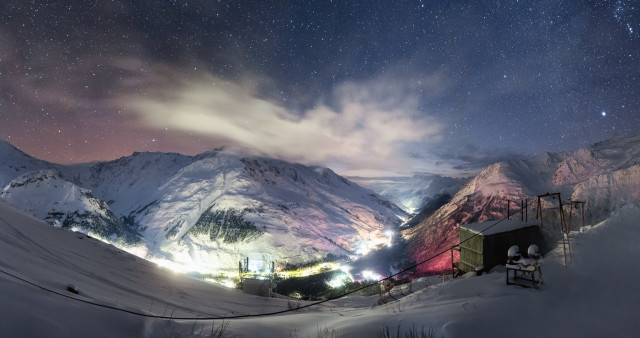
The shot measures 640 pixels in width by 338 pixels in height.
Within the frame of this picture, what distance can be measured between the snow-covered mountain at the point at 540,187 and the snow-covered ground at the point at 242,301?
55.1m

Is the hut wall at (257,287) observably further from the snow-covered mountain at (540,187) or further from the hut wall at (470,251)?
the snow-covered mountain at (540,187)

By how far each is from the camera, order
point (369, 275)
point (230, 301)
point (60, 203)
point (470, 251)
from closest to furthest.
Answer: point (230, 301), point (470, 251), point (369, 275), point (60, 203)

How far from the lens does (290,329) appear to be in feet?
30.0

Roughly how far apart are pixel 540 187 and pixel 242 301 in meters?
108

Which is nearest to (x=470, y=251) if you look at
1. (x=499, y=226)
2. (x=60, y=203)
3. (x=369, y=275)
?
(x=499, y=226)

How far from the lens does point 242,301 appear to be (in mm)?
17469

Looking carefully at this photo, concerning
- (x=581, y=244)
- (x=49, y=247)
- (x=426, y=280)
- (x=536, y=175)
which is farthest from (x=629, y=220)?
(x=536, y=175)

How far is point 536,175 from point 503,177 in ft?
44.7

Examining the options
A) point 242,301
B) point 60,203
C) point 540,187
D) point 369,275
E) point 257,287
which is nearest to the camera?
point 242,301

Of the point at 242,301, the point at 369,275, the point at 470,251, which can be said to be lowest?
the point at 369,275

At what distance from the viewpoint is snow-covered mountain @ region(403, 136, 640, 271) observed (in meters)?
66.3

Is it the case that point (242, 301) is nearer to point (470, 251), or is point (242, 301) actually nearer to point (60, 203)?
point (470, 251)

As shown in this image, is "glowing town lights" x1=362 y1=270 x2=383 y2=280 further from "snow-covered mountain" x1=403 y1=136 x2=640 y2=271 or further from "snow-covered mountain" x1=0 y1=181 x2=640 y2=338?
"snow-covered mountain" x1=0 y1=181 x2=640 y2=338

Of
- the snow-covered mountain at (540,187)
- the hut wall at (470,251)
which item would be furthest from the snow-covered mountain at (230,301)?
the snow-covered mountain at (540,187)
